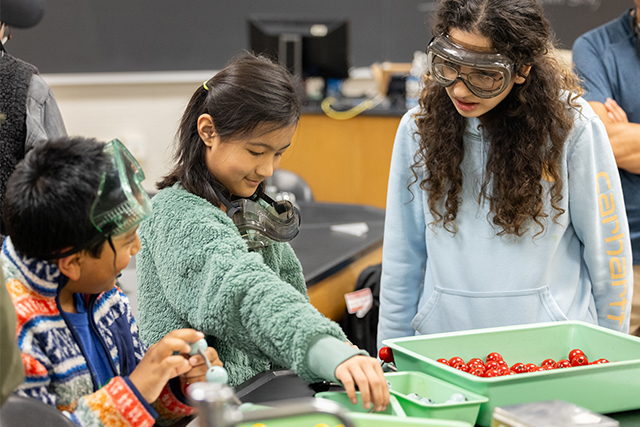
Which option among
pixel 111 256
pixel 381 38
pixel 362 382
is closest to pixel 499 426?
pixel 362 382

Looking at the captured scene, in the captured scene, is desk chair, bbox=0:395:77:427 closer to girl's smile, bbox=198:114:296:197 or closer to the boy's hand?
the boy's hand

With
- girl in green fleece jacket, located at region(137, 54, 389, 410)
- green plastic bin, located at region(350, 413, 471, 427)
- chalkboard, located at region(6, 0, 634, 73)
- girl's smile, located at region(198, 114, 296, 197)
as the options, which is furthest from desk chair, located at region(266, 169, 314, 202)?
green plastic bin, located at region(350, 413, 471, 427)

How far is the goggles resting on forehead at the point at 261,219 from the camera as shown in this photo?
1.22 meters

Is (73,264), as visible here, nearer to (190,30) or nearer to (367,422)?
(367,422)

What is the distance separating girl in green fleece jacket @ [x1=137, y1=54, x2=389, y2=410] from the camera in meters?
0.93

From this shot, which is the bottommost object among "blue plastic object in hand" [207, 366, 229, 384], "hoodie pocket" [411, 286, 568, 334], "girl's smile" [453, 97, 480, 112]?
"hoodie pocket" [411, 286, 568, 334]

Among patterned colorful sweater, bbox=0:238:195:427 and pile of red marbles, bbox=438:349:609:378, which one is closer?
patterned colorful sweater, bbox=0:238:195:427

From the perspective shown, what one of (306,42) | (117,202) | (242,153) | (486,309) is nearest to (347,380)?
(117,202)

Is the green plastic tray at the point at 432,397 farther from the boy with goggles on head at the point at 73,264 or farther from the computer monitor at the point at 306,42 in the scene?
the computer monitor at the point at 306,42

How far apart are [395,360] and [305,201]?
229 cm

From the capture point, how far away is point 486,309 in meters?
1.44

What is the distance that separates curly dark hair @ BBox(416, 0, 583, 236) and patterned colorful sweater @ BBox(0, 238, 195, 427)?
852mm

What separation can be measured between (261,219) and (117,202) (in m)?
0.41

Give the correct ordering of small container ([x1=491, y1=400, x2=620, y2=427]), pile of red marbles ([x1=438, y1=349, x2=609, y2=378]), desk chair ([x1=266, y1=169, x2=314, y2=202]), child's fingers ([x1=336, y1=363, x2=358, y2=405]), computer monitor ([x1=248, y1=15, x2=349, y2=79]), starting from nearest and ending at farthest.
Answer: small container ([x1=491, y1=400, x2=620, y2=427]), child's fingers ([x1=336, y1=363, x2=358, y2=405]), pile of red marbles ([x1=438, y1=349, x2=609, y2=378]), desk chair ([x1=266, y1=169, x2=314, y2=202]), computer monitor ([x1=248, y1=15, x2=349, y2=79])
